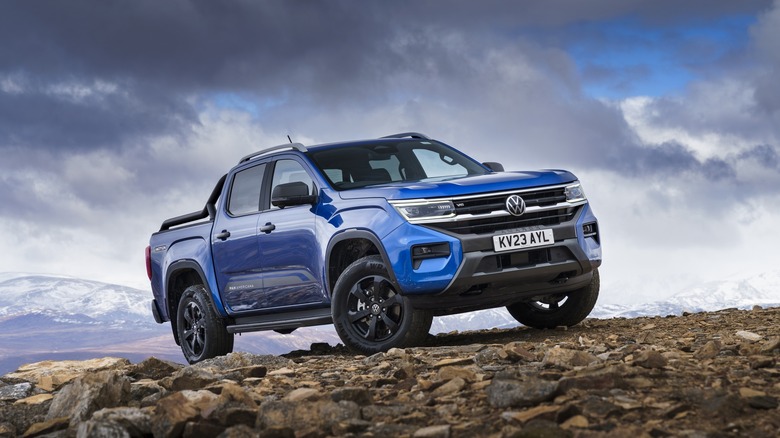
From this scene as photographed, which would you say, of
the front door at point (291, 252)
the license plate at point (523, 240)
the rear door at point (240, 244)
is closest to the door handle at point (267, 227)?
the front door at point (291, 252)

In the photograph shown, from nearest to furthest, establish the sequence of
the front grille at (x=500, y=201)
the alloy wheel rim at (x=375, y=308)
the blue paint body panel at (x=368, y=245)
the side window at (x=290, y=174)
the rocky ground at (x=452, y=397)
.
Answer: the rocky ground at (x=452, y=397)
the blue paint body panel at (x=368, y=245)
the front grille at (x=500, y=201)
the alloy wheel rim at (x=375, y=308)
the side window at (x=290, y=174)

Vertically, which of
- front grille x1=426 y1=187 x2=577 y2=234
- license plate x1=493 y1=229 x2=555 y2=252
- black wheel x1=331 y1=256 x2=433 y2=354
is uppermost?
front grille x1=426 y1=187 x2=577 y2=234

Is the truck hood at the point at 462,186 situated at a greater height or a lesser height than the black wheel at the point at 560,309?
greater

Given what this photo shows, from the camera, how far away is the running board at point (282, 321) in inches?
349

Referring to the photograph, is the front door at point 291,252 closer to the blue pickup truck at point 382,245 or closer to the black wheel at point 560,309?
the blue pickup truck at point 382,245

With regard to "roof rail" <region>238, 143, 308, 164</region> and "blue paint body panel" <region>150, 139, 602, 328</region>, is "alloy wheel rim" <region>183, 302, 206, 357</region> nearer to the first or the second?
"blue paint body panel" <region>150, 139, 602, 328</region>

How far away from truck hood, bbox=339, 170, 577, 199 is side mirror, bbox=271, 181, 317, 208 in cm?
33

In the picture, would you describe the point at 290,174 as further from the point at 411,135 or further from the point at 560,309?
the point at 560,309

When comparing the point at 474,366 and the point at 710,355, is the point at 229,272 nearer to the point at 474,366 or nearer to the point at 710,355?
the point at 474,366

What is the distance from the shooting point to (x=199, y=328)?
35.0 feet

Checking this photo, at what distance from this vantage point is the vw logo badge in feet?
26.7

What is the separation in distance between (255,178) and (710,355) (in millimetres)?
5122

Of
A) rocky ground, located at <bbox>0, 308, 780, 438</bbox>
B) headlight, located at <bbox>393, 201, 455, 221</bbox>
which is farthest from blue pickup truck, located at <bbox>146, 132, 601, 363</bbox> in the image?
rocky ground, located at <bbox>0, 308, 780, 438</bbox>

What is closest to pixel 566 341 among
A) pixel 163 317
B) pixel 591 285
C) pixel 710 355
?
pixel 591 285
